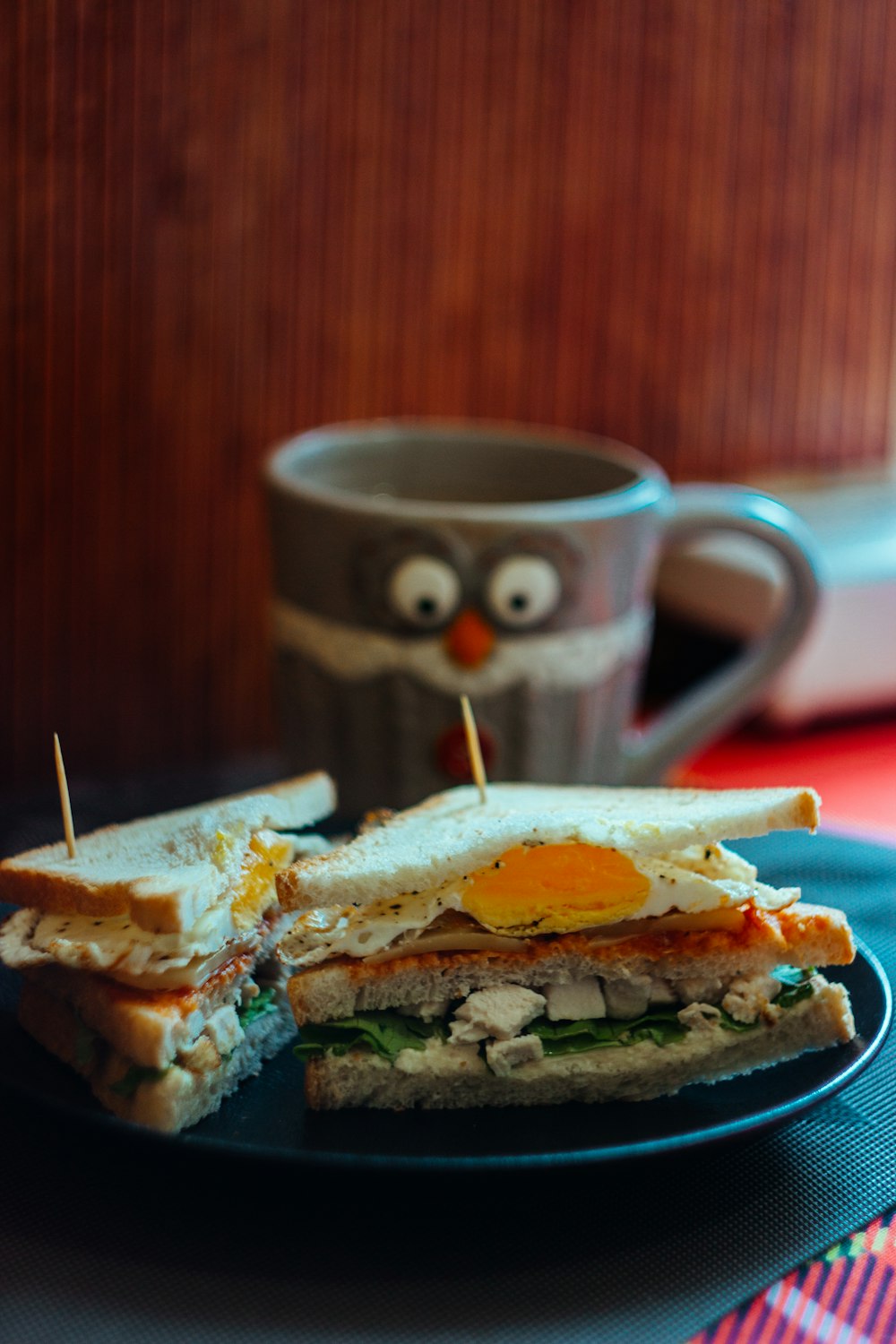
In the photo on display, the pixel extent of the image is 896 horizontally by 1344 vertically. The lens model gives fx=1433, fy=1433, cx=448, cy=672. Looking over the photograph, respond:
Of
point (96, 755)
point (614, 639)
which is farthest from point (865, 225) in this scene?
point (96, 755)

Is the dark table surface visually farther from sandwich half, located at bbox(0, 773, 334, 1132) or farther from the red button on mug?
the red button on mug

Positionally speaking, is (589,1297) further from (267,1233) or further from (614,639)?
(614,639)

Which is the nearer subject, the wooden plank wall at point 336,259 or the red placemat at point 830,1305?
the red placemat at point 830,1305

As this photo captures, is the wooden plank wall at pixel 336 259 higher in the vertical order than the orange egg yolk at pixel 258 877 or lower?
higher

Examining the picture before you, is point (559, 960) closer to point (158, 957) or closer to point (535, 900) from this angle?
point (535, 900)

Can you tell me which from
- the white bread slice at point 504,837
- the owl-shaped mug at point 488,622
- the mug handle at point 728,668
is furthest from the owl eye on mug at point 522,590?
the white bread slice at point 504,837

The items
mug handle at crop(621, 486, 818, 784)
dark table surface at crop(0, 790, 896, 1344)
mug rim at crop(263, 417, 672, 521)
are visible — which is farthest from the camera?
mug handle at crop(621, 486, 818, 784)

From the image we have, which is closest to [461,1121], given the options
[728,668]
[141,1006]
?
[141,1006]

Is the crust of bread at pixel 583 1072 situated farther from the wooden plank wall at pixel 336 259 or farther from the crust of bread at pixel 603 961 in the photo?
the wooden plank wall at pixel 336 259

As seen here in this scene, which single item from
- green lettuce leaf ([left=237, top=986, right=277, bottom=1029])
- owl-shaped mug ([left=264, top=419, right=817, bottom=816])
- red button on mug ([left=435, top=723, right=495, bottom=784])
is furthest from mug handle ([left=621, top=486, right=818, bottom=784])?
green lettuce leaf ([left=237, top=986, right=277, bottom=1029])
